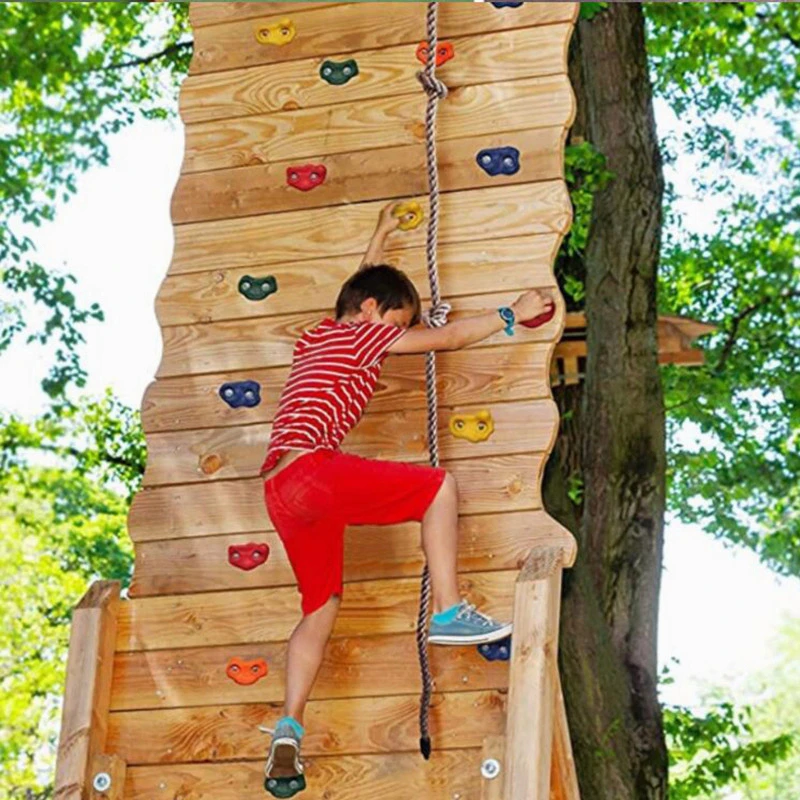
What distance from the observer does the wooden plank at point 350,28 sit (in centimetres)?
462

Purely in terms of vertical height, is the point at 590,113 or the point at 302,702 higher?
the point at 590,113

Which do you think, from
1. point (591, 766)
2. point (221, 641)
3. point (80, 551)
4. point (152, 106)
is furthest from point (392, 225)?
point (80, 551)

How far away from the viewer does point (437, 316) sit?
4.32 metres

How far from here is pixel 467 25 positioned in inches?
184

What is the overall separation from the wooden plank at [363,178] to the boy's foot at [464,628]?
127 centimetres

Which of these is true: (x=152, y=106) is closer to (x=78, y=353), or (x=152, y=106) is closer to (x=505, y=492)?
(x=78, y=353)

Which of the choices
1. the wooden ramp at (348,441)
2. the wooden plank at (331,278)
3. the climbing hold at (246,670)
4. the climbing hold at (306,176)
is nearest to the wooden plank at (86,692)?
the wooden ramp at (348,441)

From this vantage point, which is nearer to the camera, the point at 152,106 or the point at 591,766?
the point at 591,766

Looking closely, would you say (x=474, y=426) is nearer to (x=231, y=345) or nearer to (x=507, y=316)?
(x=507, y=316)

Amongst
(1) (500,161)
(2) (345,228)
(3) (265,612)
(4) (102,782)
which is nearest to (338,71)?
(2) (345,228)

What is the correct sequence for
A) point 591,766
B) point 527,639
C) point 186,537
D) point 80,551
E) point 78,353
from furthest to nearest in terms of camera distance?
point 80,551 → point 78,353 → point 591,766 → point 186,537 → point 527,639

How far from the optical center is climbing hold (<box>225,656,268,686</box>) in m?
4.33

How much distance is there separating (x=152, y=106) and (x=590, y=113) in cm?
526

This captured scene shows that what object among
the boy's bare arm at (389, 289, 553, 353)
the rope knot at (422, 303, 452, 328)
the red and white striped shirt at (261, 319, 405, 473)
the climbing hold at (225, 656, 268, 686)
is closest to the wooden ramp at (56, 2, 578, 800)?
the climbing hold at (225, 656, 268, 686)
